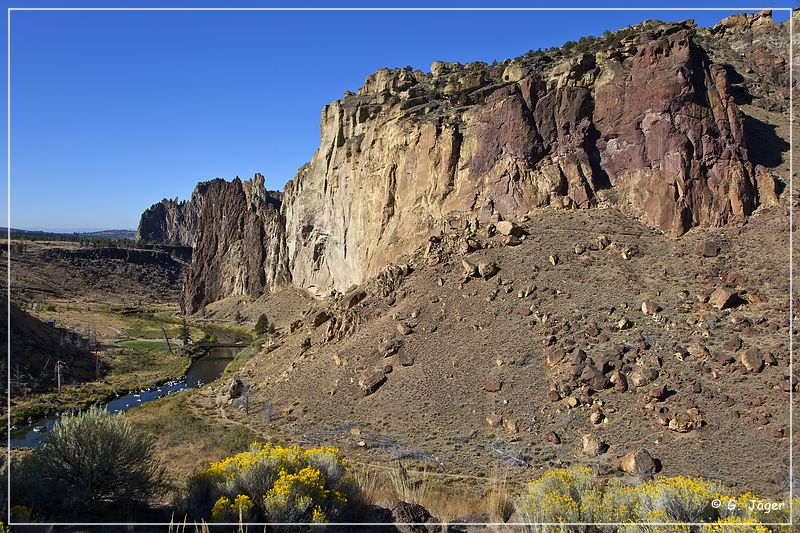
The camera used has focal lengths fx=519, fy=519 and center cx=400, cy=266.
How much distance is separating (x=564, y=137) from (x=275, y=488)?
33015mm

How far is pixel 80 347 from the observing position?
52312 millimetres

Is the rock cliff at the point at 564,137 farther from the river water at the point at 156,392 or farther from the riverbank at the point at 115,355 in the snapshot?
the riverbank at the point at 115,355

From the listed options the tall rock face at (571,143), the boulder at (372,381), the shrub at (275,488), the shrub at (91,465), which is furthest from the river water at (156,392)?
the tall rock face at (571,143)

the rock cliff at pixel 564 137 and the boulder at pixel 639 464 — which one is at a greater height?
the rock cliff at pixel 564 137

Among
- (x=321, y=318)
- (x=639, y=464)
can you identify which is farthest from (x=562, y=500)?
(x=321, y=318)

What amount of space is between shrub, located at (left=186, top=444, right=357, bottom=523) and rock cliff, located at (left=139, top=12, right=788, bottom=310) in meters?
26.6

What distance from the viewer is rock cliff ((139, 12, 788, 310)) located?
102ft

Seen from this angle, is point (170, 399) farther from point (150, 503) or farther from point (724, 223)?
point (724, 223)

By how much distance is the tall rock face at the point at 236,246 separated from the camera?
95.0 metres

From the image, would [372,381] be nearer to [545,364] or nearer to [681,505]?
[545,364]

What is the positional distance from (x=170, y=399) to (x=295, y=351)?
1011 centimetres

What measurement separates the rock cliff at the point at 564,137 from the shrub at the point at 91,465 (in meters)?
28.0

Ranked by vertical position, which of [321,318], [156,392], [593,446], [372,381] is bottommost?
[156,392]

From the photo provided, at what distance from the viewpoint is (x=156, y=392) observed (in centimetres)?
4444
